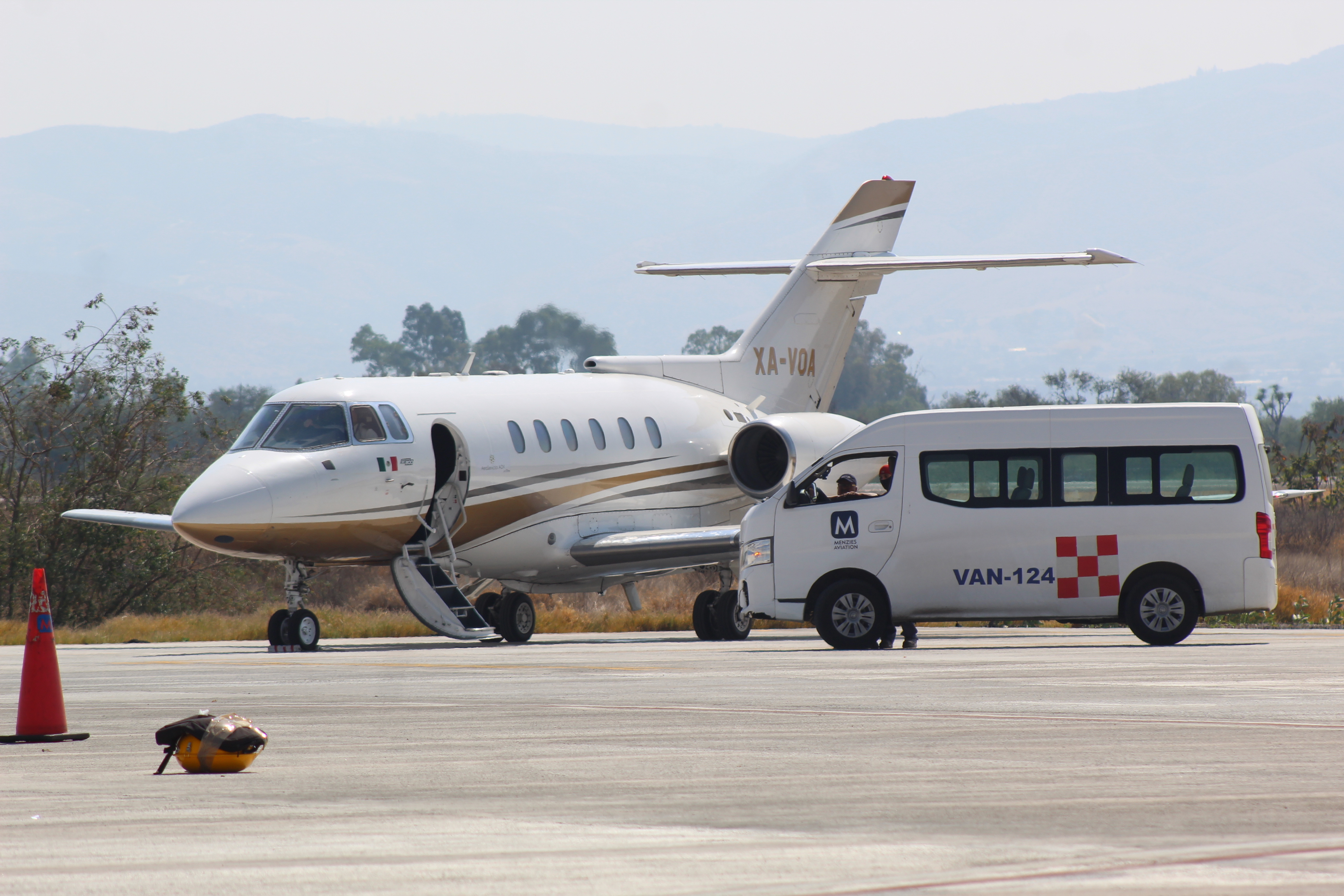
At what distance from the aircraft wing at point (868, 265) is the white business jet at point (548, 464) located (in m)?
0.08

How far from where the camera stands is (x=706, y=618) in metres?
27.1

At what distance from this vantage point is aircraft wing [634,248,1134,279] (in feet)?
86.7

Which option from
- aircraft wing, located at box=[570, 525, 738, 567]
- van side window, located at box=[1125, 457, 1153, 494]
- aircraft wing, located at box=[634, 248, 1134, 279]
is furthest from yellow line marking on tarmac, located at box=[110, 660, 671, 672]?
aircraft wing, located at box=[634, 248, 1134, 279]

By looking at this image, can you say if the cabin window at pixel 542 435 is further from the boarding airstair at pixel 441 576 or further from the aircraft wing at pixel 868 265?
the aircraft wing at pixel 868 265

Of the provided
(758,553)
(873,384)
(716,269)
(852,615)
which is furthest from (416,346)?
(852,615)

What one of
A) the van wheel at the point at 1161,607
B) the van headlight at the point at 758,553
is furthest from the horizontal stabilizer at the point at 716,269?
the van wheel at the point at 1161,607

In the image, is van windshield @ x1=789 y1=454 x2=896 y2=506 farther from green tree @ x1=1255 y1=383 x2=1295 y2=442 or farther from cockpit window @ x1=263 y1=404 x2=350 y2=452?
green tree @ x1=1255 y1=383 x2=1295 y2=442

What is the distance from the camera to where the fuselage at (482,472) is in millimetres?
22156

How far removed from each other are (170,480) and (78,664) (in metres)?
15.8

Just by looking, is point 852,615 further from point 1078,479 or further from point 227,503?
point 227,503

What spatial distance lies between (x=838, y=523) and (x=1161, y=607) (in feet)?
11.3

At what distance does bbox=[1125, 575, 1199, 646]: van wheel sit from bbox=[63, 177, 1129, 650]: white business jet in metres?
5.57

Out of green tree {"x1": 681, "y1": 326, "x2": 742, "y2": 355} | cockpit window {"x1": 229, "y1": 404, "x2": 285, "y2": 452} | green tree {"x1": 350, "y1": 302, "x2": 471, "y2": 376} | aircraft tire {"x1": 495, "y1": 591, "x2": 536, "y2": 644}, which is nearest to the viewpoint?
cockpit window {"x1": 229, "y1": 404, "x2": 285, "y2": 452}

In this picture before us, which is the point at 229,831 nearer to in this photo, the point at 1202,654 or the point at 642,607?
the point at 1202,654
